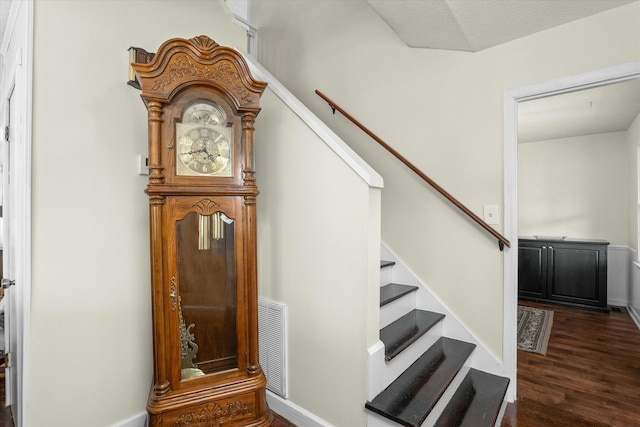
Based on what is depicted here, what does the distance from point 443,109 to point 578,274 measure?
3582 millimetres

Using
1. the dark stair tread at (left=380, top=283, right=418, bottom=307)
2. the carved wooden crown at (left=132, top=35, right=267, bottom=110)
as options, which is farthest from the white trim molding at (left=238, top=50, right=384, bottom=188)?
the dark stair tread at (left=380, top=283, right=418, bottom=307)

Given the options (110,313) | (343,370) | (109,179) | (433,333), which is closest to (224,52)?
(109,179)

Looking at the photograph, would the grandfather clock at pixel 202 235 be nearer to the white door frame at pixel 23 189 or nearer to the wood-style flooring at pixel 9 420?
the wood-style flooring at pixel 9 420

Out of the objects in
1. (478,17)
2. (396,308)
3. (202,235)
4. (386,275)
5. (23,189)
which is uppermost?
(478,17)

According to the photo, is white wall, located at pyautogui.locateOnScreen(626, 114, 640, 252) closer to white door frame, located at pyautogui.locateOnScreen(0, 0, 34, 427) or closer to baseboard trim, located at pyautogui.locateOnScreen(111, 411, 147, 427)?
baseboard trim, located at pyautogui.locateOnScreen(111, 411, 147, 427)

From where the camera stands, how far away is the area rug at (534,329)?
9.91ft

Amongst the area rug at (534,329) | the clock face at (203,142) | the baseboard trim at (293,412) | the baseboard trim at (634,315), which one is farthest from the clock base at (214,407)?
the baseboard trim at (634,315)

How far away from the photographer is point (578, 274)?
170 inches

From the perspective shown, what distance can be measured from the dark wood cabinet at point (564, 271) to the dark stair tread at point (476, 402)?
10.1ft

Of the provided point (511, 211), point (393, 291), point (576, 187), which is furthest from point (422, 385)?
point (576, 187)

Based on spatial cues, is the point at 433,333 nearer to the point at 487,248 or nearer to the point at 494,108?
the point at 487,248

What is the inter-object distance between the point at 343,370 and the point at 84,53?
6.99 feet

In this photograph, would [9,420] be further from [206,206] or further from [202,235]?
[206,206]

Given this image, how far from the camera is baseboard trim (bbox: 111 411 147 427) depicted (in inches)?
69.6
